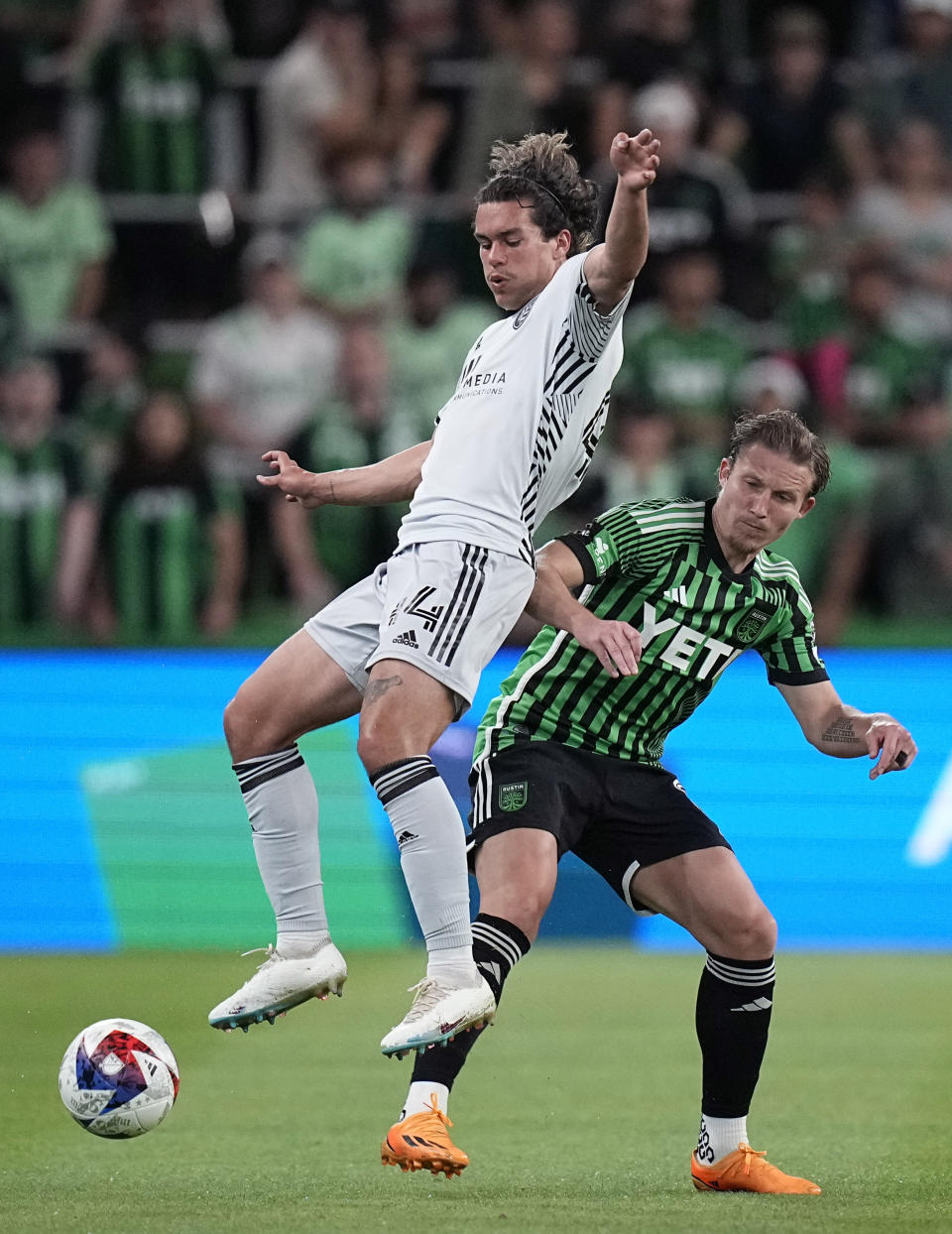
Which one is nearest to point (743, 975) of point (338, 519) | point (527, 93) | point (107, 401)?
point (338, 519)

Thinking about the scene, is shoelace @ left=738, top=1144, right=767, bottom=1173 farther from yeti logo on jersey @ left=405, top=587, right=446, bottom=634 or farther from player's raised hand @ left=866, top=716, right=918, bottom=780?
yeti logo on jersey @ left=405, top=587, right=446, bottom=634

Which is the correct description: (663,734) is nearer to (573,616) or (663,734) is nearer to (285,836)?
(573,616)

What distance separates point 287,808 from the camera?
562 centimetres

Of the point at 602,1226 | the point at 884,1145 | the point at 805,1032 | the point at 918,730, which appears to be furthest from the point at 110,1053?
the point at 918,730

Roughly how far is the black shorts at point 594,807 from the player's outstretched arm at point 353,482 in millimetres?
882

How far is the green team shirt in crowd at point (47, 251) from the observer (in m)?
12.4

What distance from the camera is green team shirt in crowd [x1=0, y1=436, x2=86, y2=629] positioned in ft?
37.1

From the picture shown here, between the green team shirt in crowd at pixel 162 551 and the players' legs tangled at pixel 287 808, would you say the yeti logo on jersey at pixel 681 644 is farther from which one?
the green team shirt in crowd at pixel 162 551

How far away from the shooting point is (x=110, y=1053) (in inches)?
221

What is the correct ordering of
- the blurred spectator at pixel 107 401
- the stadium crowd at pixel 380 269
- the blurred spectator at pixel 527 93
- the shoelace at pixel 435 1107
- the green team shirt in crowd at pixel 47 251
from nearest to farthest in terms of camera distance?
1. the shoelace at pixel 435 1107
2. the stadium crowd at pixel 380 269
3. the blurred spectator at pixel 107 401
4. the green team shirt in crowd at pixel 47 251
5. the blurred spectator at pixel 527 93

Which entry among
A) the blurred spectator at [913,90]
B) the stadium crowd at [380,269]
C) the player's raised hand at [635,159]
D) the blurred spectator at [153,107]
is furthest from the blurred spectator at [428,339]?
the player's raised hand at [635,159]

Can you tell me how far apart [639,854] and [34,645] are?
6158 mm

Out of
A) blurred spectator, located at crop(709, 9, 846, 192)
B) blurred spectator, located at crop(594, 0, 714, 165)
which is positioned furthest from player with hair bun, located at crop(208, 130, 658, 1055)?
blurred spectator, located at crop(709, 9, 846, 192)

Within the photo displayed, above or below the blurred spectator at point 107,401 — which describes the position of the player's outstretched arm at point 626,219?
above
